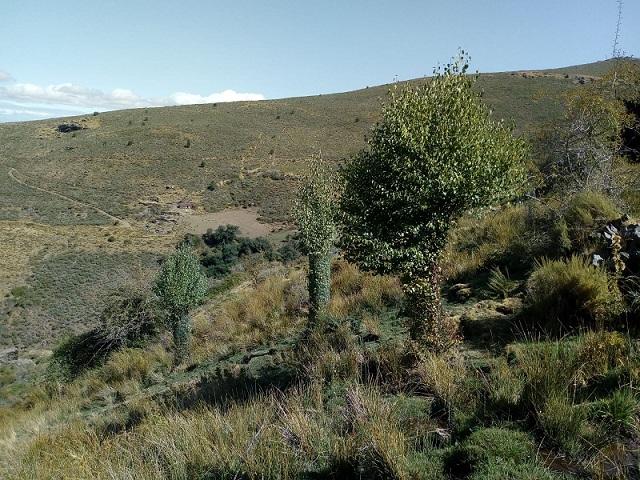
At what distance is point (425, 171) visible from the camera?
6805 mm

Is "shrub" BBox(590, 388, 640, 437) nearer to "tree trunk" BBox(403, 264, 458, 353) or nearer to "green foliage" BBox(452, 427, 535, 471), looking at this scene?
"green foliage" BBox(452, 427, 535, 471)

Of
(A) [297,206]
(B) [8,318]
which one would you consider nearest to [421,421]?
(A) [297,206]

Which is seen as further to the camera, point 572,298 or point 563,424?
point 572,298

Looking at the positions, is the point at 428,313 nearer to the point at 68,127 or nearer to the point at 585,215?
the point at 585,215

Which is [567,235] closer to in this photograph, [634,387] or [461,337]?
[461,337]

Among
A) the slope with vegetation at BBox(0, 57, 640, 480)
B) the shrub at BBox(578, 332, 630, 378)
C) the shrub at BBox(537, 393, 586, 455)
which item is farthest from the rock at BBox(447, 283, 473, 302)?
the shrub at BBox(537, 393, 586, 455)

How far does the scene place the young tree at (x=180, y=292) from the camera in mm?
16891

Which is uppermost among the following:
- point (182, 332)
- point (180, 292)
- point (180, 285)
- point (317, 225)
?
point (317, 225)

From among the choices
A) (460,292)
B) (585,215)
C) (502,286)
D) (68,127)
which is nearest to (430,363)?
(502,286)

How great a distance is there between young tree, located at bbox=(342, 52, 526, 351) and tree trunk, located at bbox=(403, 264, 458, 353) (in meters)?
0.02

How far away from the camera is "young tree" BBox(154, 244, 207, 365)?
16.9 metres

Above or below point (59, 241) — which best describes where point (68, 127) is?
above

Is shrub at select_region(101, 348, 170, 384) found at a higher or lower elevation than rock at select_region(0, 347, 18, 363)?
higher

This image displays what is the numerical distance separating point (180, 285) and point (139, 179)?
42903mm
